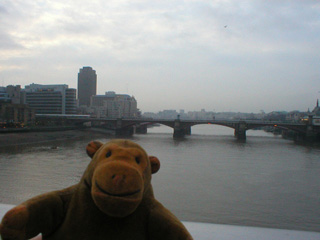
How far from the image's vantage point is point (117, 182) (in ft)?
2.69

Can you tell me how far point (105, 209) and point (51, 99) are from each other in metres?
49.5

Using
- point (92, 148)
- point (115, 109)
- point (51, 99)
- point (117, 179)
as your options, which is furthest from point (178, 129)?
point (115, 109)

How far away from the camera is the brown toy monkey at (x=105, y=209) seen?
32.5 inches

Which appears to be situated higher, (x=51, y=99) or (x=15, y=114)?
(x=51, y=99)

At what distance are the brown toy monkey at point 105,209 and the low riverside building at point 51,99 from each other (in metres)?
48.4

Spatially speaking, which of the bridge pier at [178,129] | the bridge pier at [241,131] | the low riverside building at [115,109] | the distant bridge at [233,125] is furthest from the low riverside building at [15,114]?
the low riverside building at [115,109]

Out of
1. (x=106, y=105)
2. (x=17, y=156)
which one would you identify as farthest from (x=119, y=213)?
(x=106, y=105)

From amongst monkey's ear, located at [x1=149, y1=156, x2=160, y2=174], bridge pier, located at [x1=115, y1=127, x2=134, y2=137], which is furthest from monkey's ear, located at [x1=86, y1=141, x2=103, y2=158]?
bridge pier, located at [x1=115, y1=127, x2=134, y2=137]

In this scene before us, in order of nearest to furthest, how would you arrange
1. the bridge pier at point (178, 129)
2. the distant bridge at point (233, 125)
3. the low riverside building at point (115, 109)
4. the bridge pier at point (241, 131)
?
1. the bridge pier at point (241, 131)
2. the distant bridge at point (233, 125)
3. the bridge pier at point (178, 129)
4. the low riverside building at point (115, 109)

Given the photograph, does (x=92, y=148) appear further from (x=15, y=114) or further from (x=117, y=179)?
(x=15, y=114)

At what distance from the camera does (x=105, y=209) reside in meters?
0.82

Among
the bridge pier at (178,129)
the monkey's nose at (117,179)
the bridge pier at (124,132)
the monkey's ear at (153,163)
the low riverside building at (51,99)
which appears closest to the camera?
the monkey's nose at (117,179)

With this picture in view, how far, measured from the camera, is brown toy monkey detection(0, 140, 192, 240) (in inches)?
32.5

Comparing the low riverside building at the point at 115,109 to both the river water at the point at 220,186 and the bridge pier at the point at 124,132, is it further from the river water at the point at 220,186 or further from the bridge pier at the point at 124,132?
the river water at the point at 220,186
